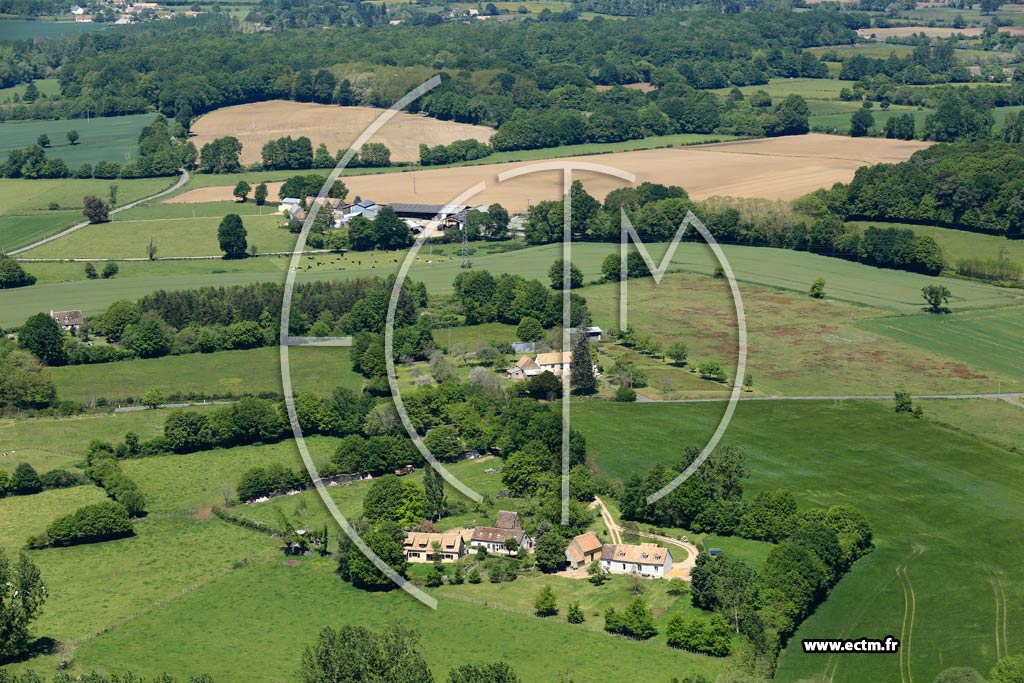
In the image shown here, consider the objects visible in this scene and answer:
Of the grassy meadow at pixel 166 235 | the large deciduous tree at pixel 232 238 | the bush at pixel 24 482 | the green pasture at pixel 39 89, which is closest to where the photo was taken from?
the bush at pixel 24 482

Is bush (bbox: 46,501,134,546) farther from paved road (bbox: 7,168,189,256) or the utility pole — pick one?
paved road (bbox: 7,168,189,256)

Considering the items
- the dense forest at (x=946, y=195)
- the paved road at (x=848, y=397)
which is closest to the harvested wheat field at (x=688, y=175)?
the dense forest at (x=946, y=195)

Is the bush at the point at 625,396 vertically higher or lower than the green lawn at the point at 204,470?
higher

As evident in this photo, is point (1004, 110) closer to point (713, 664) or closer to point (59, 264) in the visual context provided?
point (59, 264)

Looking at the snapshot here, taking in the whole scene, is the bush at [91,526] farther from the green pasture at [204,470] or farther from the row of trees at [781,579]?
the row of trees at [781,579]

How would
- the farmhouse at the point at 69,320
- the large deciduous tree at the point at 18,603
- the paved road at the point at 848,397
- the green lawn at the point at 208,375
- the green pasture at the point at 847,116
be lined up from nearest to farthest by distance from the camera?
the large deciduous tree at the point at 18,603
the paved road at the point at 848,397
the green lawn at the point at 208,375
the farmhouse at the point at 69,320
the green pasture at the point at 847,116

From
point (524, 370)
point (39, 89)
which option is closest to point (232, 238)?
point (524, 370)
